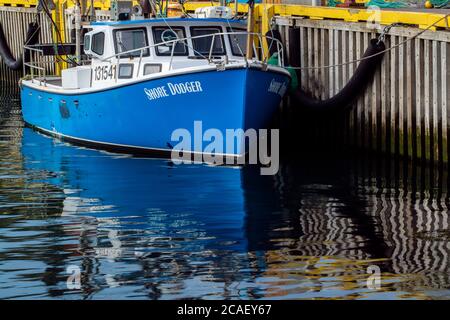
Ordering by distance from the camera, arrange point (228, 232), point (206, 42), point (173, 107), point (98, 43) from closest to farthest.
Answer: point (228, 232), point (173, 107), point (206, 42), point (98, 43)

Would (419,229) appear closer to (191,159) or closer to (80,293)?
(80,293)

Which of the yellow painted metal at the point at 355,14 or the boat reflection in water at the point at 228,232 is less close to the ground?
the yellow painted metal at the point at 355,14

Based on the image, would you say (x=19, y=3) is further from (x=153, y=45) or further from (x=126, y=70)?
(x=153, y=45)

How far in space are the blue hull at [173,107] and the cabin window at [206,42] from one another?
1.82m

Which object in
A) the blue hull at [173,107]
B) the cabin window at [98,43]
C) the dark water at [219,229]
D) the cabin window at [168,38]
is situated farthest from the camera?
the cabin window at [98,43]

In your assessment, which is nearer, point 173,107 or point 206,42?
point 173,107

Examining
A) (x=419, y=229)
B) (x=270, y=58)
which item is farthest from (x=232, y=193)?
(x=270, y=58)

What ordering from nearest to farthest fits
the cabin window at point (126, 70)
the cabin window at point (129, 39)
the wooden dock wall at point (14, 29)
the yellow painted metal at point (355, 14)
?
the yellow painted metal at point (355, 14) → the cabin window at point (126, 70) → the cabin window at point (129, 39) → the wooden dock wall at point (14, 29)

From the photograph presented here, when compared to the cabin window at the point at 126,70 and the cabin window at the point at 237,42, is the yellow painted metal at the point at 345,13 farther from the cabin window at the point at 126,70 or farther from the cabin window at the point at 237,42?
the cabin window at the point at 126,70

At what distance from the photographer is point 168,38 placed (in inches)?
916

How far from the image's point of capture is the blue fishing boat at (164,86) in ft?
69.3

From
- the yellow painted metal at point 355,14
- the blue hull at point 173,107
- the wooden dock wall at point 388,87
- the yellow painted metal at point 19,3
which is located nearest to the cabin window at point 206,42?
the blue hull at point 173,107

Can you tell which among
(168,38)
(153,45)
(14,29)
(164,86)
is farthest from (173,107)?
(14,29)

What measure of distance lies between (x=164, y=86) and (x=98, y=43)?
2969mm
